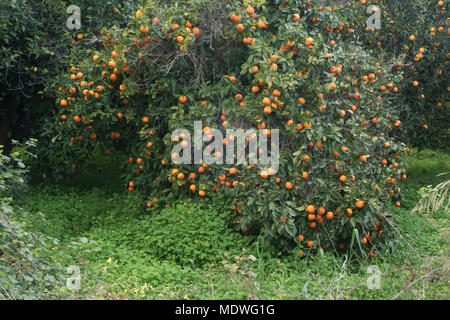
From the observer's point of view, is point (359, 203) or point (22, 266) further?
point (359, 203)

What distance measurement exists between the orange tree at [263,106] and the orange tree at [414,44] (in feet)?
4.35

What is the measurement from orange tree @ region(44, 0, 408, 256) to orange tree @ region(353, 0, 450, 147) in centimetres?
133

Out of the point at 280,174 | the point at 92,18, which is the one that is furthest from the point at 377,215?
the point at 92,18

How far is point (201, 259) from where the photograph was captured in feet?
14.7

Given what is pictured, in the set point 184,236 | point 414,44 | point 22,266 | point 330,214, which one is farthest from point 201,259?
point 414,44

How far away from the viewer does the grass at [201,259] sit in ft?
11.4

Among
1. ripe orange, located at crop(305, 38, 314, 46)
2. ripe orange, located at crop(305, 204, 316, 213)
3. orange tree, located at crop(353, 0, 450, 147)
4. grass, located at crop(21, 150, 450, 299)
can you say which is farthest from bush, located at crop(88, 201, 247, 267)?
orange tree, located at crop(353, 0, 450, 147)

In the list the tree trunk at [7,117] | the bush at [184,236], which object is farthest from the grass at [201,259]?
the tree trunk at [7,117]

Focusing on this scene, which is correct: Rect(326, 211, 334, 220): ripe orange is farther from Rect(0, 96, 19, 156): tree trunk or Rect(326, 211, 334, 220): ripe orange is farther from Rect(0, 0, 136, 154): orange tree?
Rect(0, 96, 19, 156): tree trunk

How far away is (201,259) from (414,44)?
3.88 m

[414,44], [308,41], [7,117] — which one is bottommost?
[7,117]

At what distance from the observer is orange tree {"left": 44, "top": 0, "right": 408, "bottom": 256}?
14.5 ft

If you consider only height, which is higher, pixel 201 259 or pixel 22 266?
pixel 22 266

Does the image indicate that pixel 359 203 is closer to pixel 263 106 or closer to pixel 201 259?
pixel 263 106
